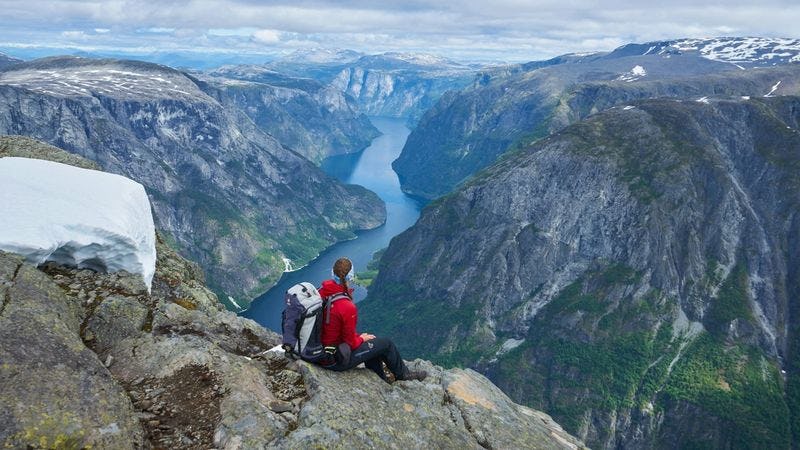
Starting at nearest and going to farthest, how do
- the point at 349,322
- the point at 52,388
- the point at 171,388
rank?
the point at 52,388, the point at 171,388, the point at 349,322

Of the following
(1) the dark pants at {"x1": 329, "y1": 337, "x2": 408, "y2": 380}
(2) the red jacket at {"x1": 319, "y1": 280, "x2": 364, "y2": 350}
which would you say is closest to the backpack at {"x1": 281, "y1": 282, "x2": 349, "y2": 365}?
(2) the red jacket at {"x1": 319, "y1": 280, "x2": 364, "y2": 350}

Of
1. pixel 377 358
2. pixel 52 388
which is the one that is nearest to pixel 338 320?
pixel 377 358

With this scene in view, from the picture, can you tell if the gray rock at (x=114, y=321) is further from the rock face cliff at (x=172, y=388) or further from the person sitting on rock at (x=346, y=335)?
the person sitting on rock at (x=346, y=335)

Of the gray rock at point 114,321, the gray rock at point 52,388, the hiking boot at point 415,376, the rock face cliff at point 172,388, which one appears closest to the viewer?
the gray rock at point 52,388

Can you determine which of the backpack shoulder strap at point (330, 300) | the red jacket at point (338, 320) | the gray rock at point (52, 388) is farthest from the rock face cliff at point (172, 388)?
the backpack shoulder strap at point (330, 300)

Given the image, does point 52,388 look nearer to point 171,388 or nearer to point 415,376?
point 171,388

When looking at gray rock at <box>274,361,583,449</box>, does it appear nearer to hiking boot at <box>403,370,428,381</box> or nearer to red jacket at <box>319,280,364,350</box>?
hiking boot at <box>403,370,428,381</box>

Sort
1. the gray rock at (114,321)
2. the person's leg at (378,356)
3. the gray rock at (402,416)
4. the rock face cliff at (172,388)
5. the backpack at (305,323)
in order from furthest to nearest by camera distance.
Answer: the person's leg at (378,356), the gray rock at (114,321), the backpack at (305,323), the gray rock at (402,416), the rock face cliff at (172,388)
